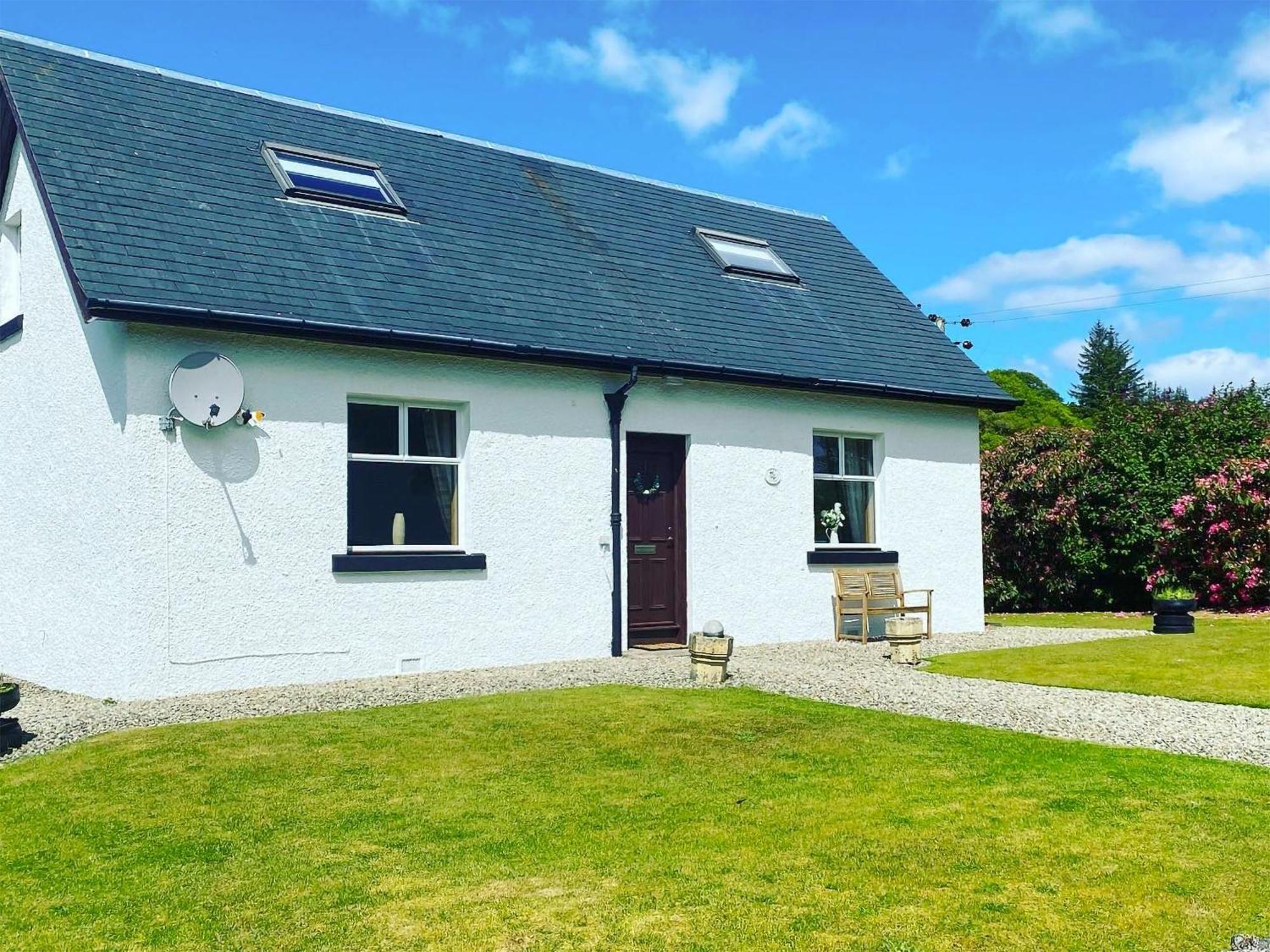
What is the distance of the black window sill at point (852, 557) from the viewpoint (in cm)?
1397

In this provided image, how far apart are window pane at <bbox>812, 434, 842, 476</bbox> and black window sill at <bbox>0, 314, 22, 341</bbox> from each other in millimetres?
9107

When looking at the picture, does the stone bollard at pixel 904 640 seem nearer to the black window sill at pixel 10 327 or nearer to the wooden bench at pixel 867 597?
the wooden bench at pixel 867 597

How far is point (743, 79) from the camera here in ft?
44.5

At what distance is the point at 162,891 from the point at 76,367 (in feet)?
23.7

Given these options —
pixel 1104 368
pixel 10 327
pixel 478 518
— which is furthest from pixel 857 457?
pixel 1104 368

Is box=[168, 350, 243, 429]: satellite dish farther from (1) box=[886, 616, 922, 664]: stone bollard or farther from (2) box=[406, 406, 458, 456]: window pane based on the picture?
(1) box=[886, 616, 922, 664]: stone bollard

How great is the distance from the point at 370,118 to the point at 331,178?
2.26 m

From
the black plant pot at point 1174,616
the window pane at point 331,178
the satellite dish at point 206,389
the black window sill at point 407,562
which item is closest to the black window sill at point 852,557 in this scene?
the black plant pot at point 1174,616

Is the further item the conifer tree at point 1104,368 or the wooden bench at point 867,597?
the conifer tree at point 1104,368

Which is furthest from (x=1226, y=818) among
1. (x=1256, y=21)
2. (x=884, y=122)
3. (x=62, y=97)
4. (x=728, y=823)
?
(x=62, y=97)

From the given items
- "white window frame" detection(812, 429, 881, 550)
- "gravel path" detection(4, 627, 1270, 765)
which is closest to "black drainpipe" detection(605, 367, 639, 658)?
"gravel path" detection(4, 627, 1270, 765)

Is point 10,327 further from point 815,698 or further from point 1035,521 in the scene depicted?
point 1035,521

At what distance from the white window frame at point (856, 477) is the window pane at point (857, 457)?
0.03 metres

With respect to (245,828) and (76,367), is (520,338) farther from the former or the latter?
(245,828)
